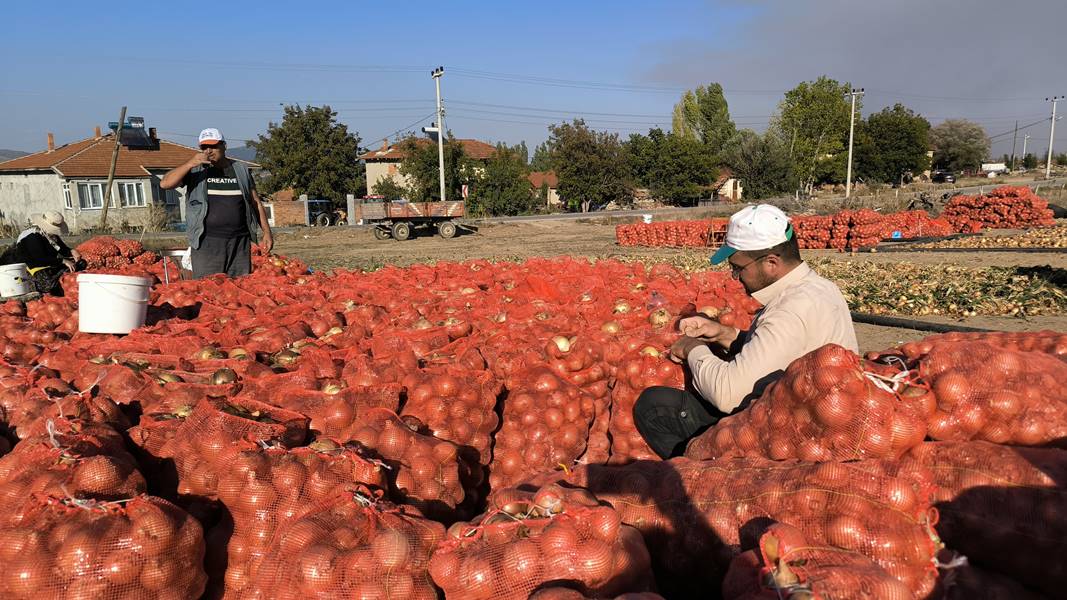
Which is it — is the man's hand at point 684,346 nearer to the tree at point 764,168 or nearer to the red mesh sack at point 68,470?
the red mesh sack at point 68,470

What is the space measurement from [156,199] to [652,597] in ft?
150

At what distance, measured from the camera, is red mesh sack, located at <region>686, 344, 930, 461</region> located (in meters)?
2.14

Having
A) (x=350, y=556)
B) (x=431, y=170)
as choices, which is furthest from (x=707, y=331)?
(x=431, y=170)

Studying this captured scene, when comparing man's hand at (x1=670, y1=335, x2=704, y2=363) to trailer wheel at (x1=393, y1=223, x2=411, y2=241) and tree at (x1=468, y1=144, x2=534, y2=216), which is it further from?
tree at (x1=468, y1=144, x2=534, y2=216)

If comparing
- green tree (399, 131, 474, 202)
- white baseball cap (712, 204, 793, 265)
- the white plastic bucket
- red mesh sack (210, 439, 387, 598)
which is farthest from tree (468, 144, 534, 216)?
red mesh sack (210, 439, 387, 598)

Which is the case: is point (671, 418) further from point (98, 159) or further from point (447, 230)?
point (98, 159)

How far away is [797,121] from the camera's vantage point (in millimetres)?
62438

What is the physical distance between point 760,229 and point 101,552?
8.92ft

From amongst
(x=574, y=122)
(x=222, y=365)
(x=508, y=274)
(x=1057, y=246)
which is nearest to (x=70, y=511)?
(x=222, y=365)

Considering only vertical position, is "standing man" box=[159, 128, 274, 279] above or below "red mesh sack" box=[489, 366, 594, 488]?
above

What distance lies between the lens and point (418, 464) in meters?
2.62

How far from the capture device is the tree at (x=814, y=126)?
62.4m

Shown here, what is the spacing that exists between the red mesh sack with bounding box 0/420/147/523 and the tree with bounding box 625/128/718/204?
53896 mm

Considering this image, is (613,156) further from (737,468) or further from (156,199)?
(737,468)
